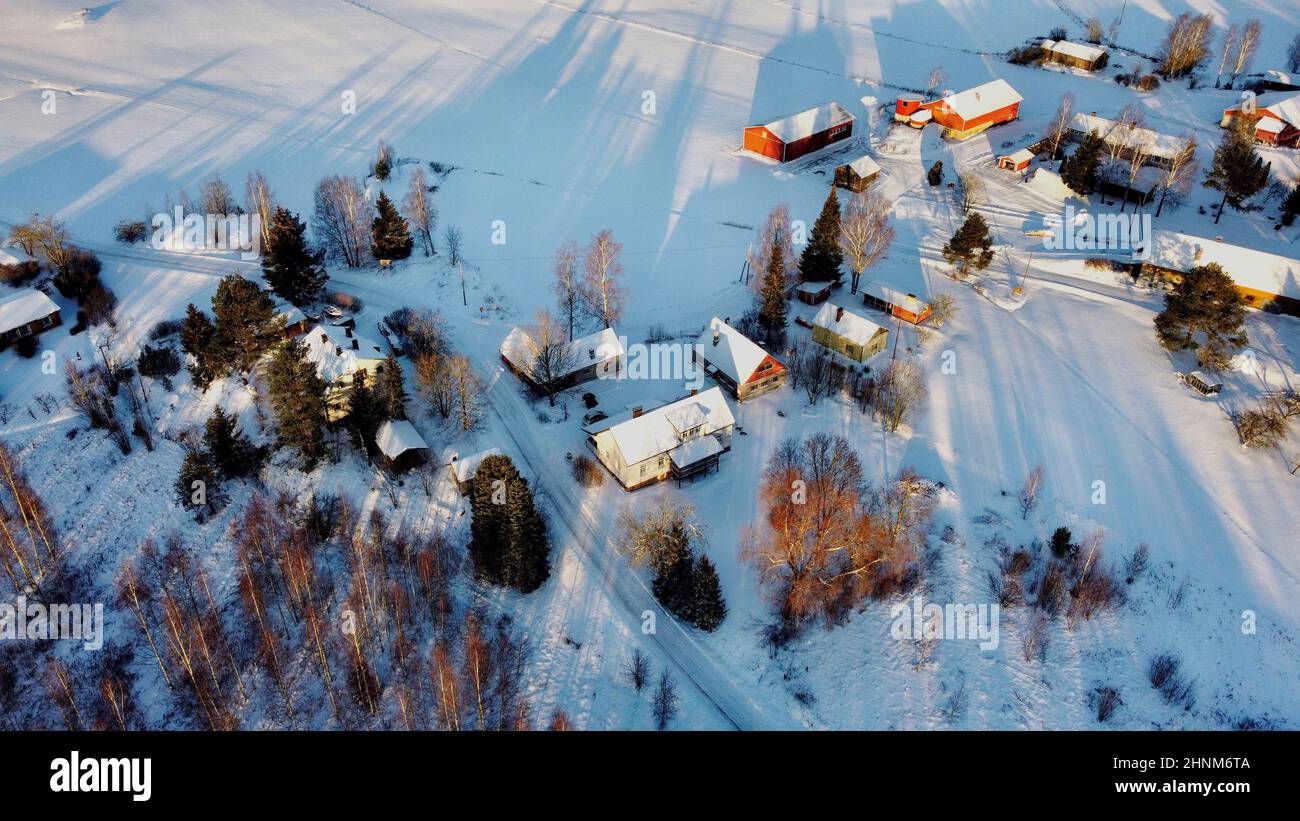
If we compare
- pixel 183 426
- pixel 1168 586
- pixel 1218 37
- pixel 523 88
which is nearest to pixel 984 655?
pixel 1168 586

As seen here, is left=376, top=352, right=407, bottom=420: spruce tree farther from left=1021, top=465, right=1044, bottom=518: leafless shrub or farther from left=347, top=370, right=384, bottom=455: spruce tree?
left=1021, top=465, right=1044, bottom=518: leafless shrub

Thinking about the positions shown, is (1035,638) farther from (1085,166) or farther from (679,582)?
(1085,166)

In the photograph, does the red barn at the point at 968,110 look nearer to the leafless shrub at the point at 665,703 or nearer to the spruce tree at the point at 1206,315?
the spruce tree at the point at 1206,315

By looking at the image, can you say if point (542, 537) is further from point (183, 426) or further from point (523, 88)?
point (523, 88)

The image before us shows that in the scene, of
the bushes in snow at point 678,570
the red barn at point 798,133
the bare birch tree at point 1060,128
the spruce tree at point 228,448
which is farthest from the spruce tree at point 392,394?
the bare birch tree at point 1060,128

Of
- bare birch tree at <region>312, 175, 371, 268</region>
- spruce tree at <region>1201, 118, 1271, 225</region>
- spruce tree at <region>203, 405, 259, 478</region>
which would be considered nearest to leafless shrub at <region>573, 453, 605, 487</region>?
spruce tree at <region>203, 405, 259, 478</region>

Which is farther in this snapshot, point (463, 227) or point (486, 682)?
point (463, 227)

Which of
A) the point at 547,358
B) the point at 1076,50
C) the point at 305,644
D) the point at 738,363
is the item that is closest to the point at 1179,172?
the point at 1076,50

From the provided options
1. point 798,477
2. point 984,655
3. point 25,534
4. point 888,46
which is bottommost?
point 25,534
